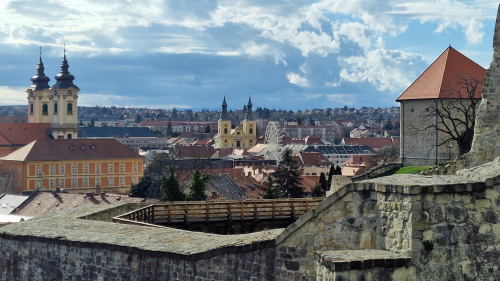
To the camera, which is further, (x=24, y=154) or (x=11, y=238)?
(x=24, y=154)

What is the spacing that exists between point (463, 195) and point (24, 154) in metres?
87.0

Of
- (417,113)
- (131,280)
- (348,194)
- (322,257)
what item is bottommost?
(131,280)

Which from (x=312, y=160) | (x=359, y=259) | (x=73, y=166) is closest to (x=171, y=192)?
(x=359, y=259)

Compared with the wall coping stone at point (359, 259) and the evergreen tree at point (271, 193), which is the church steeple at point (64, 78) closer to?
the evergreen tree at point (271, 193)

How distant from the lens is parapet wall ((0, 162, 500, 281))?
7.90 meters

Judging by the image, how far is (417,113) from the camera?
126 ft

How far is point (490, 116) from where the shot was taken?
11.7 metres

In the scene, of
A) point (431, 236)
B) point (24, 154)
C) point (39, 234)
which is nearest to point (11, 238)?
point (39, 234)

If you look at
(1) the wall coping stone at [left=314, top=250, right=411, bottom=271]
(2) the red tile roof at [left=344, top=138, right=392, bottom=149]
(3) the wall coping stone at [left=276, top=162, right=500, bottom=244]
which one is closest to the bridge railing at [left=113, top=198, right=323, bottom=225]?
(3) the wall coping stone at [left=276, top=162, right=500, bottom=244]

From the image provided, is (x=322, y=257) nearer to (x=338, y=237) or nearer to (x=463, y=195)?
(x=338, y=237)

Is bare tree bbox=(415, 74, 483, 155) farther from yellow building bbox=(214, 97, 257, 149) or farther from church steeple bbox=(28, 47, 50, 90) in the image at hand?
yellow building bbox=(214, 97, 257, 149)

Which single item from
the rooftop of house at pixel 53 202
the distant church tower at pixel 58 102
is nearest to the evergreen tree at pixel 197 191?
the rooftop of house at pixel 53 202

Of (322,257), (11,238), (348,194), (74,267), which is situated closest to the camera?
(322,257)

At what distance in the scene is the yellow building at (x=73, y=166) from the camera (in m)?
88.9
